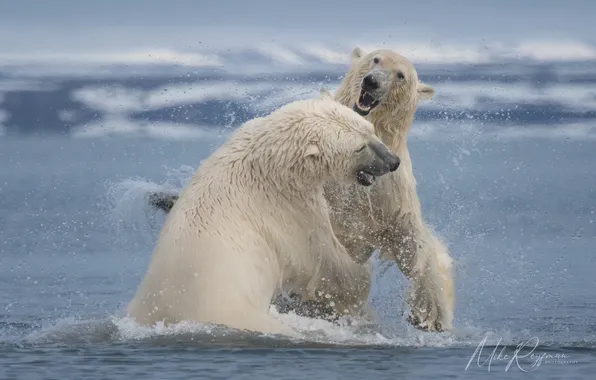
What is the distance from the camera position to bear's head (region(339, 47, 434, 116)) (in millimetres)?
13094

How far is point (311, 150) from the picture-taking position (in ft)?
38.7

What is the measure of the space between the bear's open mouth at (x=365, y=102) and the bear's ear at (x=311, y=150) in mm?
1379

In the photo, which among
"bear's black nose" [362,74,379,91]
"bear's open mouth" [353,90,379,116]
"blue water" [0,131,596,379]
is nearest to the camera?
"blue water" [0,131,596,379]

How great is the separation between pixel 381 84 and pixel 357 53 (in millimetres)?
743

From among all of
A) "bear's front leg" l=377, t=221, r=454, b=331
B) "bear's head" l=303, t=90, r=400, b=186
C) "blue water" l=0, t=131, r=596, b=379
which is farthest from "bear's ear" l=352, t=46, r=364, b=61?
"blue water" l=0, t=131, r=596, b=379

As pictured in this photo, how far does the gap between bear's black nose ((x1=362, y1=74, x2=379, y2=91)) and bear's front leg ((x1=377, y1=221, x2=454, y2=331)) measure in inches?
51.7

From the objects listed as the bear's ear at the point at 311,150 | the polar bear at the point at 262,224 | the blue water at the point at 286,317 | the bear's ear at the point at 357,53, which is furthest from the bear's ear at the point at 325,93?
the blue water at the point at 286,317

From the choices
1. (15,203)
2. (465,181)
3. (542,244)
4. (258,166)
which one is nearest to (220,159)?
(258,166)

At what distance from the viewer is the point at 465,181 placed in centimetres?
7000

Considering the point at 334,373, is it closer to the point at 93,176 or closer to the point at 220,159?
the point at 220,159

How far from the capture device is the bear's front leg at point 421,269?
13.5 meters

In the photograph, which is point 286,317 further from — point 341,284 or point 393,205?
point 393,205

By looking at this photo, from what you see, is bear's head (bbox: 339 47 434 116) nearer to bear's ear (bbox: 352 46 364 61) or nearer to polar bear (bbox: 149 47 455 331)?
polar bear (bbox: 149 47 455 331)

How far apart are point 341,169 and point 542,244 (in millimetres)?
14160
